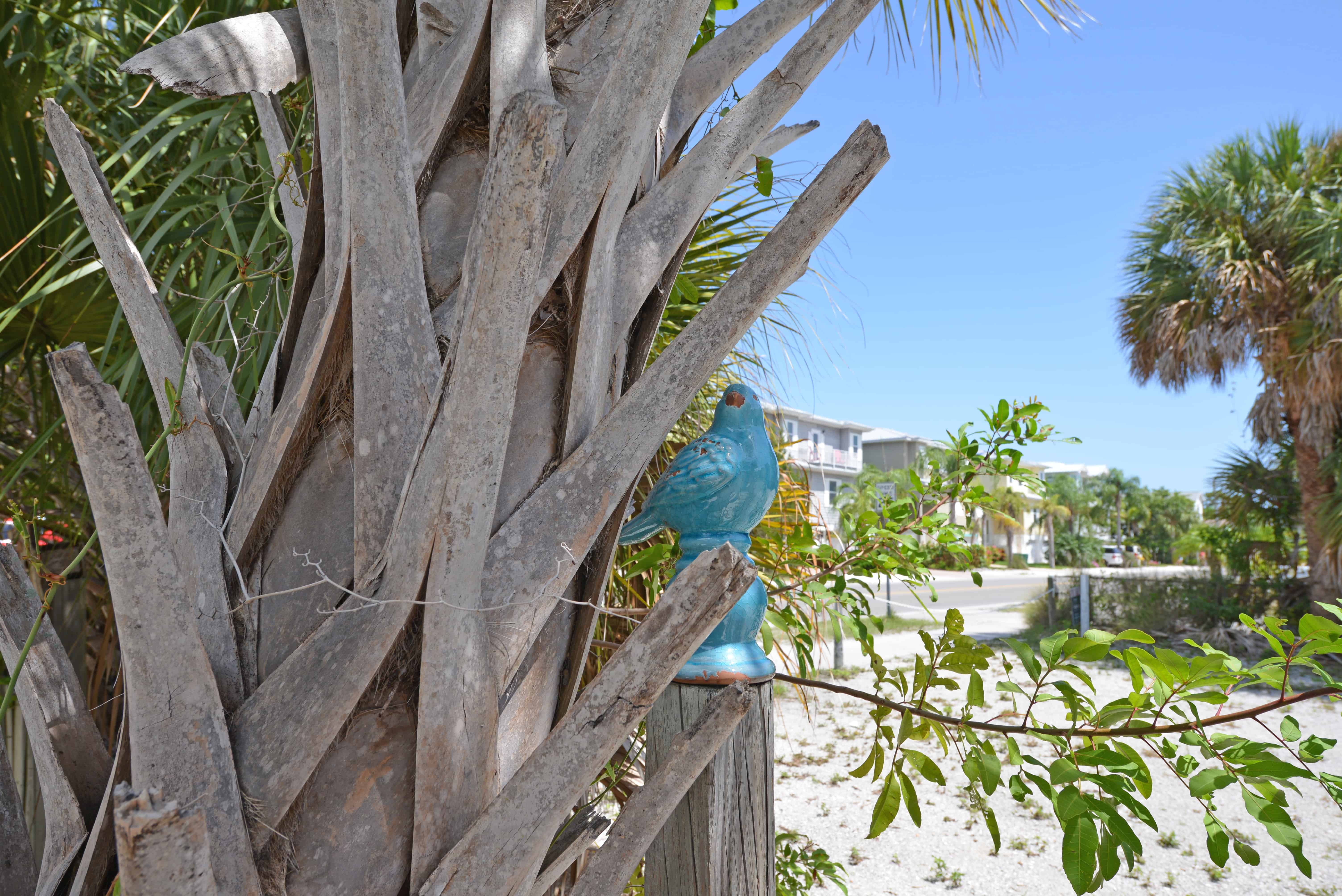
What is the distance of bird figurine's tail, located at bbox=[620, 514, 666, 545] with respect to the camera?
1.16 meters

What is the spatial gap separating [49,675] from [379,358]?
428 millimetres

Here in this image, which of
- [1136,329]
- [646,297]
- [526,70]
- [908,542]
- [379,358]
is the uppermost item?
[1136,329]

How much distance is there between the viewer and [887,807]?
1.32 metres

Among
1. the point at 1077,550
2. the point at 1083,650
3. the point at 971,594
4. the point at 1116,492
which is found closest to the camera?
the point at 1083,650

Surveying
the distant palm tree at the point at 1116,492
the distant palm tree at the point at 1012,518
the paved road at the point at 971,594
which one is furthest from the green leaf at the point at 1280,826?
the distant palm tree at the point at 1116,492

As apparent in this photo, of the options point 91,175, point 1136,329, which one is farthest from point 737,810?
point 1136,329

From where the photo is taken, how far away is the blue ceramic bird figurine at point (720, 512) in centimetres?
113

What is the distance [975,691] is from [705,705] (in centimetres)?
54

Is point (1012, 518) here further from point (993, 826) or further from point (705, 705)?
point (705, 705)

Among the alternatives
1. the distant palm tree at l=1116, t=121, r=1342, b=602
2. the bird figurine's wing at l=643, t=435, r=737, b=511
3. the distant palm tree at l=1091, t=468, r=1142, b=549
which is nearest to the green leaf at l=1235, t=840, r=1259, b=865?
the bird figurine's wing at l=643, t=435, r=737, b=511

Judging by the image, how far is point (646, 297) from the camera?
82 cm

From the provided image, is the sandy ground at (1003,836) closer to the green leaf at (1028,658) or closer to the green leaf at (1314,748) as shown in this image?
the green leaf at (1028,658)

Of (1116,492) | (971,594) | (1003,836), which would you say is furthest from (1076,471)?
(1003,836)

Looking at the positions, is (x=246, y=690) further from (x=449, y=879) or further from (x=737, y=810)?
(x=737, y=810)
